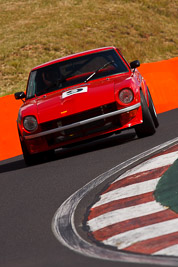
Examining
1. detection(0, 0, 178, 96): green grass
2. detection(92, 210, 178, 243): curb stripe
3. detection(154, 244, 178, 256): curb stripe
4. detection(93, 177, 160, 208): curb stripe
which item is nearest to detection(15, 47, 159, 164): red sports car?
detection(93, 177, 160, 208): curb stripe

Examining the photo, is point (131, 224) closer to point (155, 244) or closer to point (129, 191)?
point (155, 244)

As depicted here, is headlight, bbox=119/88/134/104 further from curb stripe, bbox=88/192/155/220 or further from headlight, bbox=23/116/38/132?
curb stripe, bbox=88/192/155/220

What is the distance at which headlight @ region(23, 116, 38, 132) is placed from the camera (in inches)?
354

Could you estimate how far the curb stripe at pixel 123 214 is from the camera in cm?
522

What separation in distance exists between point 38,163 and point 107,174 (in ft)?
7.84

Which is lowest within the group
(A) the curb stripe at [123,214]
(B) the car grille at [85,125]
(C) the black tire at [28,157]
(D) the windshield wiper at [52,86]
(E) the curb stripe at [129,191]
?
(E) the curb stripe at [129,191]

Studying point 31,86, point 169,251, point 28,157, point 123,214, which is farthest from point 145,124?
point 169,251

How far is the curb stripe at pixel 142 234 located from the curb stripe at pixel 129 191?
1.18 m

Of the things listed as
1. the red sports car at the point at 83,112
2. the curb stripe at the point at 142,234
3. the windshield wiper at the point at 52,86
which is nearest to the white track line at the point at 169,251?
the curb stripe at the point at 142,234

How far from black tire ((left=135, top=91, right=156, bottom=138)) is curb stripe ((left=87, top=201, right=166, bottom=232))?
3.64 m

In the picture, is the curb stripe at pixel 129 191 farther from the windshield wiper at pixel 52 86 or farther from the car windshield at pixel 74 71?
the windshield wiper at pixel 52 86

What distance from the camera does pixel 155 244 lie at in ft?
14.3

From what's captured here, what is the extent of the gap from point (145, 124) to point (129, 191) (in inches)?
123

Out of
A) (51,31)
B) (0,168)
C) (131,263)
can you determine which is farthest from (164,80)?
(51,31)
